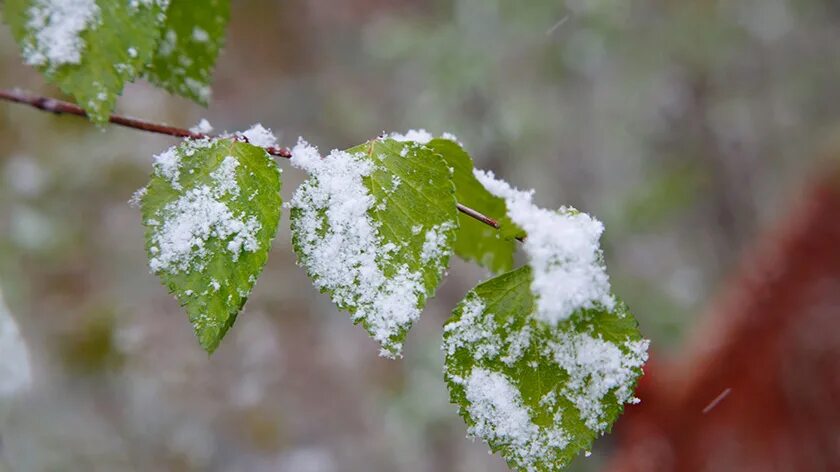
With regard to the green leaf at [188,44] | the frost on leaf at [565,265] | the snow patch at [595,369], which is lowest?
the snow patch at [595,369]

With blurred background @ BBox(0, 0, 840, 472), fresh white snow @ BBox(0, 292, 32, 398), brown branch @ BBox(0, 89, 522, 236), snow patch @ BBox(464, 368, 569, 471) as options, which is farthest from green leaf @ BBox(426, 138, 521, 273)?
blurred background @ BBox(0, 0, 840, 472)

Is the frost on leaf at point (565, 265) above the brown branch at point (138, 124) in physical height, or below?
below

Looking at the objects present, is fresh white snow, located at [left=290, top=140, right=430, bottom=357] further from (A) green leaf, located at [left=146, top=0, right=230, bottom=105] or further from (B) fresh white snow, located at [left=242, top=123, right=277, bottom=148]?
(A) green leaf, located at [left=146, top=0, right=230, bottom=105]

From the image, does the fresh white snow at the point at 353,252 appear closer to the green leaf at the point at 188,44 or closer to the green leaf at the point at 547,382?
the green leaf at the point at 547,382

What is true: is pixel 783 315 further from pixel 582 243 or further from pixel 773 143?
pixel 582 243

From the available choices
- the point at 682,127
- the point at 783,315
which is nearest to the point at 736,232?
the point at 682,127

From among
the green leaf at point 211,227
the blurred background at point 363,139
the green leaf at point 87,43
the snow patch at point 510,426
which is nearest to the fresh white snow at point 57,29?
the green leaf at point 87,43
